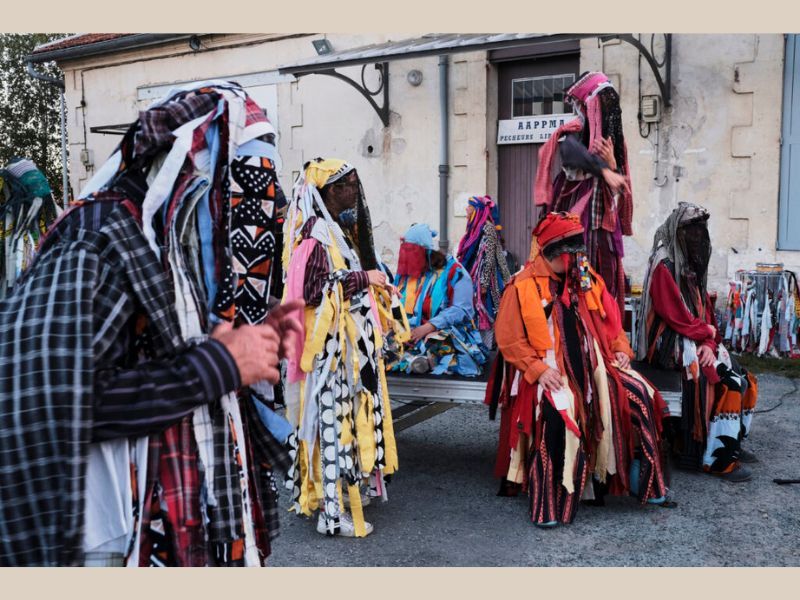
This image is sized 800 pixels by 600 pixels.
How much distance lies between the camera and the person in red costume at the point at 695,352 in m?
4.98

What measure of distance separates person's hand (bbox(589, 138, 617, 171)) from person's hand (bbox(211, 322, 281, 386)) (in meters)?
3.53

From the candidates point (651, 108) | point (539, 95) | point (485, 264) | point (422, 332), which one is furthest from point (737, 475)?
point (539, 95)

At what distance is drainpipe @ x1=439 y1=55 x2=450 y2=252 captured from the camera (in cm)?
1114

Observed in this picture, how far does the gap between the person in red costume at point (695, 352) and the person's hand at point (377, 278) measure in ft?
6.24

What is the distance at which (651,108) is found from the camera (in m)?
9.52

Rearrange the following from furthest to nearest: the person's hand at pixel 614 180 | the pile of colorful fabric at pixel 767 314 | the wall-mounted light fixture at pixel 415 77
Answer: the wall-mounted light fixture at pixel 415 77, the pile of colorful fabric at pixel 767 314, the person's hand at pixel 614 180

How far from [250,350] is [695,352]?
13.6 feet

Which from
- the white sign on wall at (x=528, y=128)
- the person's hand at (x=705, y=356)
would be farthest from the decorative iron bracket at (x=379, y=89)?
the person's hand at (x=705, y=356)

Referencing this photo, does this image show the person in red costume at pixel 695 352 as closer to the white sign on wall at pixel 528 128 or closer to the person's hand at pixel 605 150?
the person's hand at pixel 605 150

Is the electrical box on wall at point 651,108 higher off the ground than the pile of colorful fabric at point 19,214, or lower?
higher

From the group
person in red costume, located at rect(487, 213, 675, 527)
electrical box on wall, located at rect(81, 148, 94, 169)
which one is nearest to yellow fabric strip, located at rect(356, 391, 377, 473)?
person in red costume, located at rect(487, 213, 675, 527)

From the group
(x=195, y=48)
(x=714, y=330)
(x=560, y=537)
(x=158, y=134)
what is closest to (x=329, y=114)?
(x=195, y=48)

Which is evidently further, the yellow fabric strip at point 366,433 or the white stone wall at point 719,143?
the white stone wall at point 719,143

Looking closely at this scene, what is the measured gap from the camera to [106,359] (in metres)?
1.44
